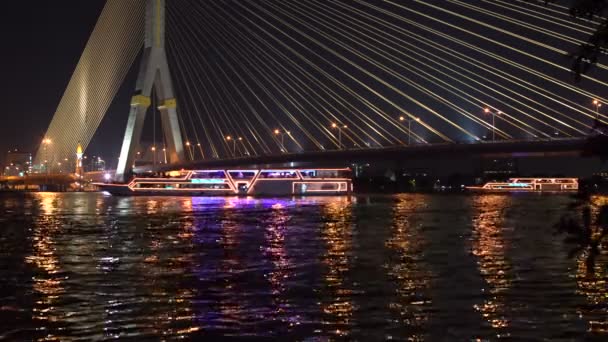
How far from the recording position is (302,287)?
9.38m

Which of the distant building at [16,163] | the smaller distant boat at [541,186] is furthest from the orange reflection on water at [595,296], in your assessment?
the distant building at [16,163]

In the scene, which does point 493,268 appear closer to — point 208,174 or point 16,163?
point 208,174

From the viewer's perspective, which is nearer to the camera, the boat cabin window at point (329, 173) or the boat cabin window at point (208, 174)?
the boat cabin window at point (329, 173)

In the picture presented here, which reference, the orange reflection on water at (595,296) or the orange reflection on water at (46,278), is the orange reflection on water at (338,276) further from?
the orange reflection on water at (46,278)

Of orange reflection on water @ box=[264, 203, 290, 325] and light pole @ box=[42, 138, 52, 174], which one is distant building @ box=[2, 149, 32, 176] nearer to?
light pole @ box=[42, 138, 52, 174]

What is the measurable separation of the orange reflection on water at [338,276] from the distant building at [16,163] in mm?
115520

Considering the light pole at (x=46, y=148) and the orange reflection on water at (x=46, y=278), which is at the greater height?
the light pole at (x=46, y=148)

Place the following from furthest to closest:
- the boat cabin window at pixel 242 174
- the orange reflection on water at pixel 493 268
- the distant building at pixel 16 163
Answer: the distant building at pixel 16 163
the boat cabin window at pixel 242 174
the orange reflection on water at pixel 493 268

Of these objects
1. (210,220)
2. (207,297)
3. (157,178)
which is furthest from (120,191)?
(207,297)

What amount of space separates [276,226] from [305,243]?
212 inches

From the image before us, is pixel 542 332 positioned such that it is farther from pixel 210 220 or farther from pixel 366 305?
pixel 210 220

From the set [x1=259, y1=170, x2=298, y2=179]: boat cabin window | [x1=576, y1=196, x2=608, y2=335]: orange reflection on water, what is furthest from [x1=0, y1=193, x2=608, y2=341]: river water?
[x1=259, y1=170, x2=298, y2=179]: boat cabin window

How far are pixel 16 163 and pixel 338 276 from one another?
143 meters

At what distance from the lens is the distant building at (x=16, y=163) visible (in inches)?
5084
